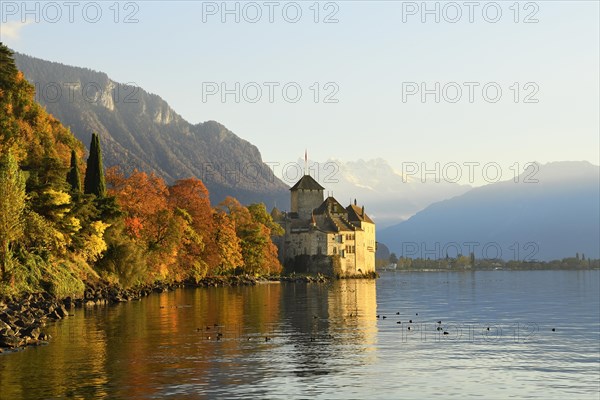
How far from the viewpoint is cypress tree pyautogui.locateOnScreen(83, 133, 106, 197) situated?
289 ft

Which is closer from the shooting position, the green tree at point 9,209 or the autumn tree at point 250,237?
the green tree at point 9,209

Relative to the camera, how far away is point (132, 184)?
4104 inches

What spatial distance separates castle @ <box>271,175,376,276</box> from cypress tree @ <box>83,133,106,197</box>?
92613 mm

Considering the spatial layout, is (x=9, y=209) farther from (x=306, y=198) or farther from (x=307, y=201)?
(x=306, y=198)

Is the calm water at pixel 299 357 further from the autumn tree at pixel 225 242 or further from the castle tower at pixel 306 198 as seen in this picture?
the castle tower at pixel 306 198

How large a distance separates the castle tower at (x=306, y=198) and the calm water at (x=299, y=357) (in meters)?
121

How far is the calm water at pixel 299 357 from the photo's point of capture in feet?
107

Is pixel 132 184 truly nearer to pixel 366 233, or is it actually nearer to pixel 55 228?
pixel 55 228

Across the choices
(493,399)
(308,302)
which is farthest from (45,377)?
(308,302)

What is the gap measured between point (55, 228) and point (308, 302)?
26.7m

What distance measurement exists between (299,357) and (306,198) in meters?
152

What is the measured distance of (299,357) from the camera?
41.2 metres

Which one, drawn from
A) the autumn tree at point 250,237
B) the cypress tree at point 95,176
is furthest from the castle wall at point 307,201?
the cypress tree at point 95,176

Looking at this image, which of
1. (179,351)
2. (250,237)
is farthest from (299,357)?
(250,237)
